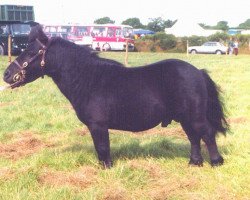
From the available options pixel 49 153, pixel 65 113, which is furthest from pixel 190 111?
pixel 65 113

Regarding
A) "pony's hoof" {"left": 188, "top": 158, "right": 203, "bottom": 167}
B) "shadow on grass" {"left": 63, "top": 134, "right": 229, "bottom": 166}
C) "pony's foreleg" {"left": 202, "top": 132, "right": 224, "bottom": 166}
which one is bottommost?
"shadow on grass" {"left": 63, "top": 134, "right": 229, "bottom": 166}

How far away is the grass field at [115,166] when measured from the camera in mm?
4742

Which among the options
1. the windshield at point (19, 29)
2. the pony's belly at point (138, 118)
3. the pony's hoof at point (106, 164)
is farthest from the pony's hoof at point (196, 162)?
the windshield at point (19, 29)

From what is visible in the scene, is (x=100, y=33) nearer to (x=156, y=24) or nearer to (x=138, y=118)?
(x=138, y=118)

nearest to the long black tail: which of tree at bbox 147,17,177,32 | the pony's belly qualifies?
the pony's belly

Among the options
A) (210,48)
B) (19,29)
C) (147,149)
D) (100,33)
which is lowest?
(210,48)

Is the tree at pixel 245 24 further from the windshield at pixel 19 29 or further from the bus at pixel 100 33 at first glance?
the windshield at pixel 19 29

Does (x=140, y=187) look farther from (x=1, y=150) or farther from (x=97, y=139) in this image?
(x=1, y=150)

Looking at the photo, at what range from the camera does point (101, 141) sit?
18.3 ft

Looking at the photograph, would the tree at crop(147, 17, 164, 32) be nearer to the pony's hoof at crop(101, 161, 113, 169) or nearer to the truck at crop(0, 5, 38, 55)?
the truck at crop(0, 5, 38, 55)

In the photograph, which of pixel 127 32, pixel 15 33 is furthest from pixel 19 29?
pixel 127 32

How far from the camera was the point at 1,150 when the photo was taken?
22.2ft

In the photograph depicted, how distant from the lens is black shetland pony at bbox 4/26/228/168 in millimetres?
5535

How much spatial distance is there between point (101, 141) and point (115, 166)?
413 millimetres
